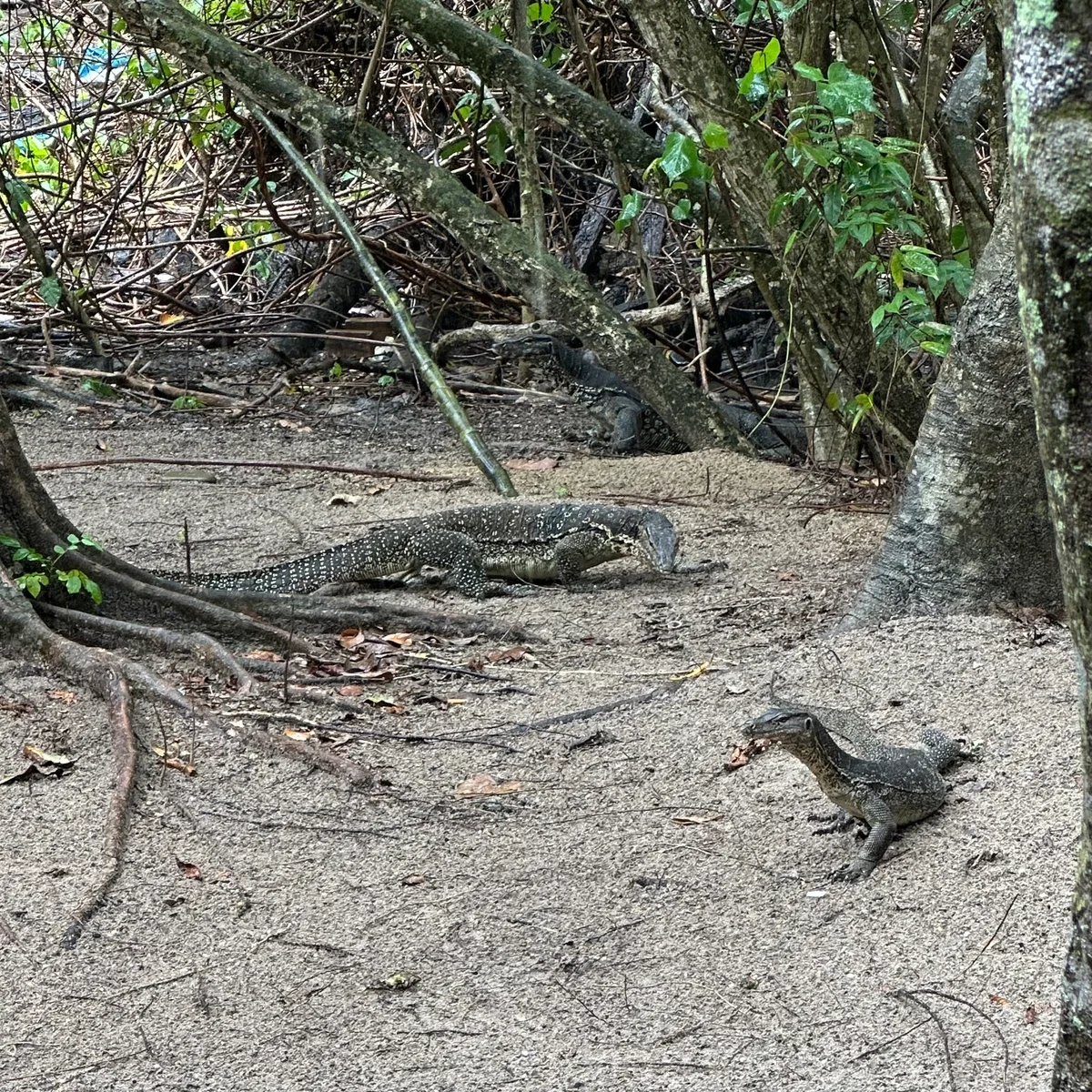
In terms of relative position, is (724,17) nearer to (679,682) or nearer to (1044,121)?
(679,682)

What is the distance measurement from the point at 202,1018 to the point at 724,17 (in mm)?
8161

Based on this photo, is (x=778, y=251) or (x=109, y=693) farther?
(x=778, y=251)

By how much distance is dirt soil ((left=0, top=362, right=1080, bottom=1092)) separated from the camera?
2.83 metres

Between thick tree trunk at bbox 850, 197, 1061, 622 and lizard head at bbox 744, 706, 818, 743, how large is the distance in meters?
1.57

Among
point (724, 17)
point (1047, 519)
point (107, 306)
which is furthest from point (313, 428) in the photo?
point (1047, 519)

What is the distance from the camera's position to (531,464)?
31.0 feet

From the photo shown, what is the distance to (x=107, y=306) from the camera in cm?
1217

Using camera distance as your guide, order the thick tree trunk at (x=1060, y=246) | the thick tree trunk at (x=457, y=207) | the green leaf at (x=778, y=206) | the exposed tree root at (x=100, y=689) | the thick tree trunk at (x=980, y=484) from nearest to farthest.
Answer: the thick tree trunk at (x=1060, y=246) < the exposed tree root at (x=100, y=689) < the thick tree trunk at (x=980, y=484) < the green leaf at (x=778, y=206) < the thick tree trunk at (x=457, y=207)

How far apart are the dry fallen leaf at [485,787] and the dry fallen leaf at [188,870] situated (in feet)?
2.77

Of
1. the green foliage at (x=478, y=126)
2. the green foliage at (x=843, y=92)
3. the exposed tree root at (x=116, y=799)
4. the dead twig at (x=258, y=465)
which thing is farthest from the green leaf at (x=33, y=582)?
the green foliage at (x=478, y=126)

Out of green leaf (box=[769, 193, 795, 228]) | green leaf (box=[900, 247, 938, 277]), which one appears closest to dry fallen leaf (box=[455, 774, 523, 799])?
green leaf (box=[900, 247, 938, 277])

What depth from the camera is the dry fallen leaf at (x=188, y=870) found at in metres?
3.55

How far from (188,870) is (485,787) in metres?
0.96

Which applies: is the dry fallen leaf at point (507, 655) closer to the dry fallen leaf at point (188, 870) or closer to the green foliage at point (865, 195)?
the green foliage at point (865, 195)
